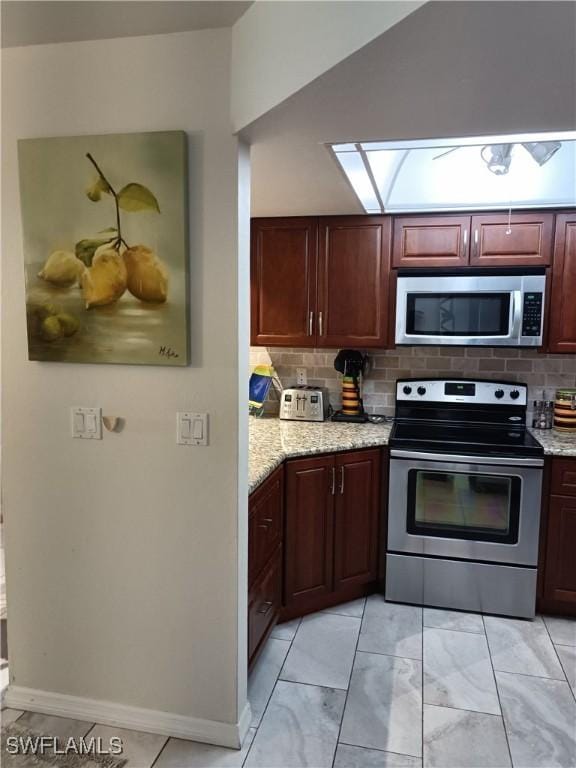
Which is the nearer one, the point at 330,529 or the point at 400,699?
the point at 400,699

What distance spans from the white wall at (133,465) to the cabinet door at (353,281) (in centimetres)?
138

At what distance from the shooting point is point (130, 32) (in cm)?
160

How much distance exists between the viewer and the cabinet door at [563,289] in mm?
2717

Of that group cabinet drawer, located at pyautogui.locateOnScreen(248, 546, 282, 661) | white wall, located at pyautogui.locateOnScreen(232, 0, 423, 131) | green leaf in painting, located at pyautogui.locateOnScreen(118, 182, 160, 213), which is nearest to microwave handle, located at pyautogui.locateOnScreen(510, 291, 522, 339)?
cabinet drawer, located at pyautogui.locateOnScreen(248, 546, 282, 661)

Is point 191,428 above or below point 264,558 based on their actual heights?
above

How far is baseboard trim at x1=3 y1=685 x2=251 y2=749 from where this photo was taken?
1.84m

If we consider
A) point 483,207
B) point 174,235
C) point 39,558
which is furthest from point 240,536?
point 483,207

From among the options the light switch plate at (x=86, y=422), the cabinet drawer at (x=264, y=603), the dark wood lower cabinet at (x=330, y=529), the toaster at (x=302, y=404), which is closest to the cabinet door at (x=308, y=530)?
the dark wood lower cabinet at (x=330, y=529)

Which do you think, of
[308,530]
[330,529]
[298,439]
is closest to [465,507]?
[330,529]

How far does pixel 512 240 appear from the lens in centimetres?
276

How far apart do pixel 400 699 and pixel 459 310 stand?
1.88 meters

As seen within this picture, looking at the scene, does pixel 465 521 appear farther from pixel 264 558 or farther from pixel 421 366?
pixel 264 558

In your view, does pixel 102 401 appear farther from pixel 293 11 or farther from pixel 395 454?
pixel 395 454

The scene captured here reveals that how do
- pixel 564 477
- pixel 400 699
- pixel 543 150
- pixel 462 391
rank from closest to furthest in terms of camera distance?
pixel 400 699 < pixel 543 150 < pixel 564 477 < pixel 462 391
